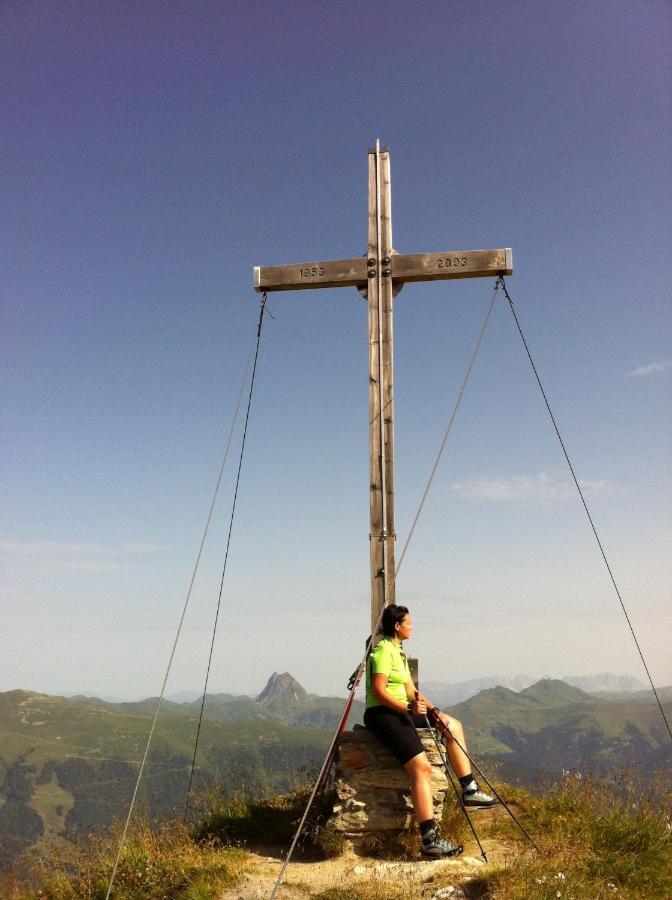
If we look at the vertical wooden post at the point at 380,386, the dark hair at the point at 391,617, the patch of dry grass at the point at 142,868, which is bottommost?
A: the patch of dry grass at the point at 142,868

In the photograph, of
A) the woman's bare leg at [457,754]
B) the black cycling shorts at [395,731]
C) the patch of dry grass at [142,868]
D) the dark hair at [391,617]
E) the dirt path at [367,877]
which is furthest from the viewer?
the dark hair at [391,617]

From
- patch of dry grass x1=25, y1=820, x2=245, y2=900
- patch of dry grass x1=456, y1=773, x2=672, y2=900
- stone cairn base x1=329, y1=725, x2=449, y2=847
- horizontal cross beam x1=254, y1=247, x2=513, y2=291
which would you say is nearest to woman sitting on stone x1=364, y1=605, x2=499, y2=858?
stone cairn base x1=329, y1=725, x2=449, y2=847

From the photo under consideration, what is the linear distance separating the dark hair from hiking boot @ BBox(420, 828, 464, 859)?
71.9 inches

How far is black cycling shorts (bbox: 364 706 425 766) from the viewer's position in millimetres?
6051

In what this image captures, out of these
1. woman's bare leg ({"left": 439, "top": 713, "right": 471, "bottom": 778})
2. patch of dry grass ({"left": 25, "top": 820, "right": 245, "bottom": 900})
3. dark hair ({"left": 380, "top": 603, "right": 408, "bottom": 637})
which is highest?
dark hair ({"left": 380, "top": 603, "right": 408, "bottom": 637})

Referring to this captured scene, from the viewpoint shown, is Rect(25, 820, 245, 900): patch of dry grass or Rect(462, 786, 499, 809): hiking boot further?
Rect(462, 786, 499, 809): hiking boot

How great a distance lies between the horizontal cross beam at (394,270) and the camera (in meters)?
7.79

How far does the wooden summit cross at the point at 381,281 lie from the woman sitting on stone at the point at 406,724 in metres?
0.58

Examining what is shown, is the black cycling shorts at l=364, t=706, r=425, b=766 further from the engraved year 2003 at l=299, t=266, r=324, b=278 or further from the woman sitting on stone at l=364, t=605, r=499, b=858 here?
the engraved year 2003 at l=299, t=266, r=324, b=278

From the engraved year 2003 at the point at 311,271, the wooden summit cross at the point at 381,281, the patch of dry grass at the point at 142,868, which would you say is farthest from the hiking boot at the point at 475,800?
the engraved year 2003 at the point at 311,271

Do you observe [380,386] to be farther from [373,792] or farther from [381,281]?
[373,792]

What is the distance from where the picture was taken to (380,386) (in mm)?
7680

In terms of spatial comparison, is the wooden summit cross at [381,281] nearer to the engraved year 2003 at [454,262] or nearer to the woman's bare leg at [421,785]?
the engraved year 2003 at [454,262]

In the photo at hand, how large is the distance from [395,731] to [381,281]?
5.23 m
